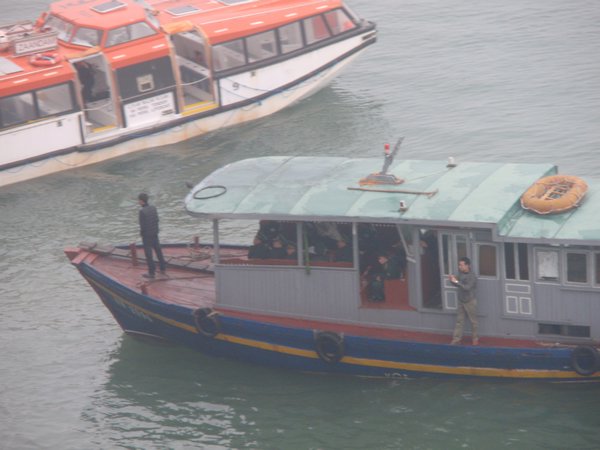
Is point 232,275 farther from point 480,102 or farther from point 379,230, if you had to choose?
point 480,102

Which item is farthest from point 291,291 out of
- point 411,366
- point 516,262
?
point 516,262

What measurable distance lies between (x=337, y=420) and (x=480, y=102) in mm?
18120

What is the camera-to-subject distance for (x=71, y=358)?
74.5 feet

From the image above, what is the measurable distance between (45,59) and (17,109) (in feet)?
5.25

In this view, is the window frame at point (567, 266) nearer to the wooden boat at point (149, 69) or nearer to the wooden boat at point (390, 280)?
the wooden boat at point (390, 280)

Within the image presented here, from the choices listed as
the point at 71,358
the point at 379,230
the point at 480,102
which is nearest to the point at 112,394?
the point at 71,358

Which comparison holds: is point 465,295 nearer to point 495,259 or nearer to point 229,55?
point 495,259

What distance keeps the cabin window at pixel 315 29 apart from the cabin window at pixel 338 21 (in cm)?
19

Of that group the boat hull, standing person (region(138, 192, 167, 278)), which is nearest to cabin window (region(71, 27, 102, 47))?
standing person (region(138, 192, 167, 278))

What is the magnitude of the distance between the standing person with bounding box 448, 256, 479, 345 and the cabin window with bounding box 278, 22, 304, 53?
16.9 metres

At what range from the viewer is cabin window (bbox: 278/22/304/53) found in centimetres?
3469

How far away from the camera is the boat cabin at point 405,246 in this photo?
1881cm

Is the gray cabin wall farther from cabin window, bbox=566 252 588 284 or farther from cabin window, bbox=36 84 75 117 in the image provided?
cabin window, bbox=36 84 75 117

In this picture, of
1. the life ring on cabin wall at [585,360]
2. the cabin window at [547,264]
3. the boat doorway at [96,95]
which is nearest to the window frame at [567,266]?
the cabin window at [547,264]
